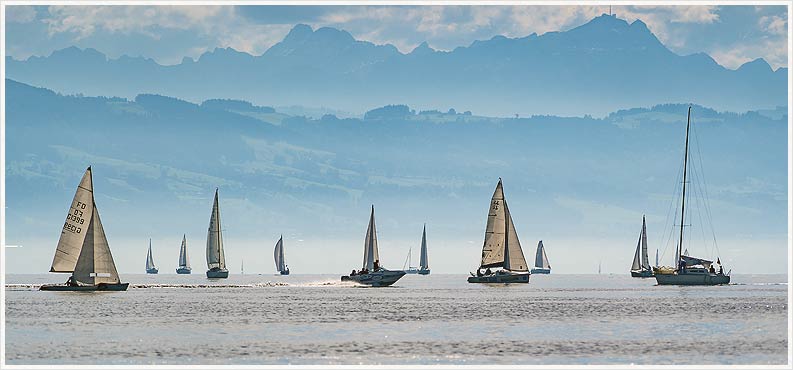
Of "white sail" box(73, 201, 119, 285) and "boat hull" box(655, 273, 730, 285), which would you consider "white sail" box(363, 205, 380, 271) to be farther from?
"white sail" box(73, 201, 119, 285)

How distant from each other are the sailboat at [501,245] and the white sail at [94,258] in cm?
4545

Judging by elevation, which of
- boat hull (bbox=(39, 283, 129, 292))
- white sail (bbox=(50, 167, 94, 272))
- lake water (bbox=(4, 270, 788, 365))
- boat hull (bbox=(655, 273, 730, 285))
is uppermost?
white sail (bbox=(50, 167, 94, 272))

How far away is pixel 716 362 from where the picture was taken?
64.0 m

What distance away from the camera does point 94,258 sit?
123 m

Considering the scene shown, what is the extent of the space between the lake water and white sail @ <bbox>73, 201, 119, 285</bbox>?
5.99 ft

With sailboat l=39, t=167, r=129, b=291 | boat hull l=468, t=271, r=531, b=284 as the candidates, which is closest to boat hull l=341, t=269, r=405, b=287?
boat hull l=468, t=271, r=531, b=284

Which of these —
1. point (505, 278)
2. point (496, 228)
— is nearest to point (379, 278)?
point (505, 278)

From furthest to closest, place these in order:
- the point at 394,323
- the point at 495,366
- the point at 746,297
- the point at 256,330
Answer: the point at 746,297, the point at 394,323, the point at 256,330, the point at 495,366

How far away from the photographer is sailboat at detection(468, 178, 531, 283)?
15812 centimetres

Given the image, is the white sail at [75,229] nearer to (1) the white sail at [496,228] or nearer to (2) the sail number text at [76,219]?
(2) the sail number text at [76,219]

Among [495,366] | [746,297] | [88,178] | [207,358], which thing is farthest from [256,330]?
[746,297]

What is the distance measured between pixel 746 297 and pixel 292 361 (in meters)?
84.7

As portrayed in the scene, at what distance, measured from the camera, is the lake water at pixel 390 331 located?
66938 millimetres

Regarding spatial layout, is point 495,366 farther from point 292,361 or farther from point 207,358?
point 207,358
